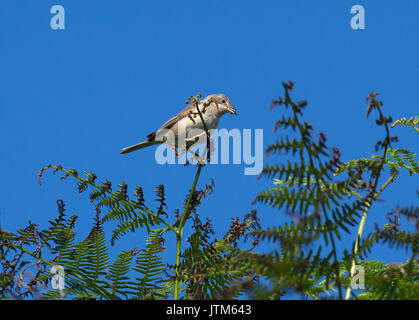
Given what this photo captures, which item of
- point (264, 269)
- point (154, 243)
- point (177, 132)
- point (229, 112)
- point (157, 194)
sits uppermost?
point (229, 112)

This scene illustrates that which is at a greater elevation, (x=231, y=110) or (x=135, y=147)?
(x=231, y=110)

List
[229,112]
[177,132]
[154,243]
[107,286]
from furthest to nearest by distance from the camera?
[229,112]
[177,132]
[154,243]
[107,286]

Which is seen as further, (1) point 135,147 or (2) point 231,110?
(2) point 231,110

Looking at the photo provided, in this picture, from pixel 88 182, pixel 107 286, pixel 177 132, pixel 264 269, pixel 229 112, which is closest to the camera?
pixel 264 269

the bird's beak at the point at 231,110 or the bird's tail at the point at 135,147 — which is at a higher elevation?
the bird's beak at the point at 231,110

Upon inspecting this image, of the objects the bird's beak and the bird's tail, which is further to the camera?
the bird's beak

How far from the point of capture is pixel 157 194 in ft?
8.74

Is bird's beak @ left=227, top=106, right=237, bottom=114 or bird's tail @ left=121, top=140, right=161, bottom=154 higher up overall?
bird's beak @ left=227, top=106, right=237, bottom=114

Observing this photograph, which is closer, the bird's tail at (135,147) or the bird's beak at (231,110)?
the bird's tail at (135,147)

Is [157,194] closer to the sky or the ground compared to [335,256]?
closer to the sky

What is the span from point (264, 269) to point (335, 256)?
0.30 metres
